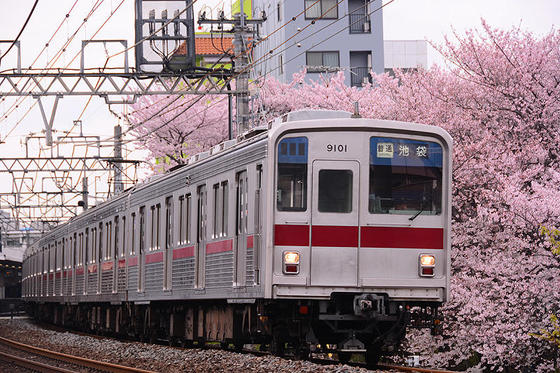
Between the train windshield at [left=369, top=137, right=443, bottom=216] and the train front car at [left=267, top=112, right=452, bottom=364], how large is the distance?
0.04 ft

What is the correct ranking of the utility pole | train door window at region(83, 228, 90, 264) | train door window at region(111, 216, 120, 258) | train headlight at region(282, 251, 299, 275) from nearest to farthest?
train headlight at region(282, 251, 299, 275) < train door window at region(111, 216, 120, 258) < the utility pole < train door window at region(83, 228, 90, 264)

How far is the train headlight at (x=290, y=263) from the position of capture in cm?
1039

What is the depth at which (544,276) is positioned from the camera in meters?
14.2

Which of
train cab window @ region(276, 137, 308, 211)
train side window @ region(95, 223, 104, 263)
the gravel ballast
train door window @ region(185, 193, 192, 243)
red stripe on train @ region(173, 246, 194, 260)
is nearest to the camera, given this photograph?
the gravel ballast

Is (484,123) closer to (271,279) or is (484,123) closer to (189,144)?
(271,279)

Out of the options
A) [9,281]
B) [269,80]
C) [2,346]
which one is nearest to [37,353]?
[2,346]

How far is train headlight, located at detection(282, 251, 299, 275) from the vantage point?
10.4 metres

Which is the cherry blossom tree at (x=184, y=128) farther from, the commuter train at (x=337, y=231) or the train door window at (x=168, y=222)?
the commuter train at (x=337, y=231)

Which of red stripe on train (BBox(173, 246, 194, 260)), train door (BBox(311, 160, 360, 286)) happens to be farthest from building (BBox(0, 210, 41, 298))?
train door (BBox(311, 160, 360, 286))

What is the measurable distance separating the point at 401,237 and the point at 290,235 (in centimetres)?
122

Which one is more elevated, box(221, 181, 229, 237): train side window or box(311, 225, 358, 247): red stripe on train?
box(221, 181, 229, 237): train side window

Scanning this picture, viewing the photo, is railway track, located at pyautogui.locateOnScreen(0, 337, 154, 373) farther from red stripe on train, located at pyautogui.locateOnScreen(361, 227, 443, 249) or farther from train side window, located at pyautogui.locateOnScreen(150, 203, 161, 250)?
red stripe on train, located at pyautogui.locateOnScreen(361, 227, 443, 249)

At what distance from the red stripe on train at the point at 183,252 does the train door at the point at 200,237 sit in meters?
0.26

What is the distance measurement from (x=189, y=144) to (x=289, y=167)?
23422 millimetres
